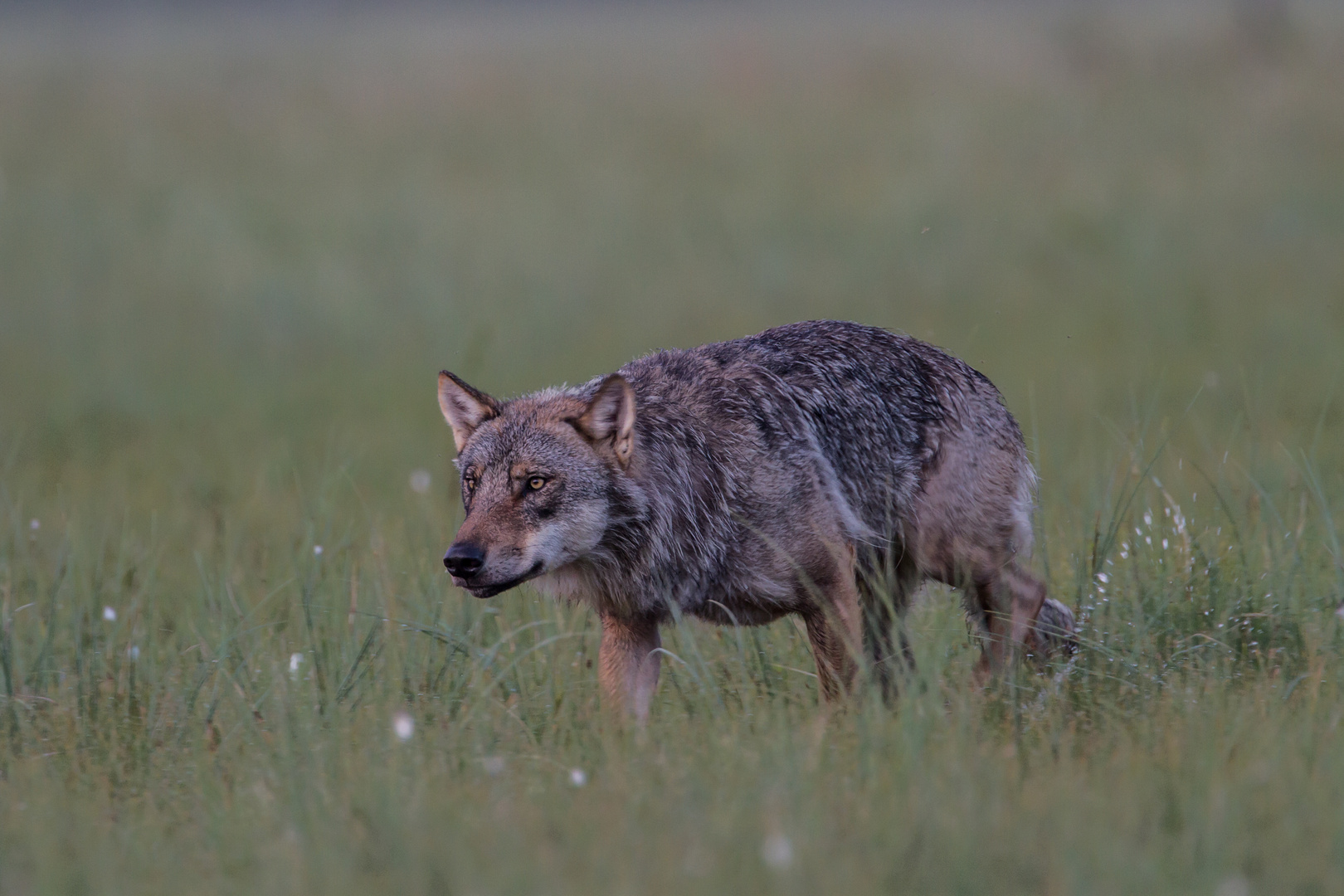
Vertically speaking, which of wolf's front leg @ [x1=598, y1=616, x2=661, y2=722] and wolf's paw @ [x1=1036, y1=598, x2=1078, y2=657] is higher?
wolf's front leg @ [x1=598, y1=616, x2=661, y2=722]

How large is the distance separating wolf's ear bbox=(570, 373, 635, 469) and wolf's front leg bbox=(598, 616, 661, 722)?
0.61 metres

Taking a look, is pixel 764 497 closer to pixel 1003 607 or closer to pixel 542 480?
pixel 542 480

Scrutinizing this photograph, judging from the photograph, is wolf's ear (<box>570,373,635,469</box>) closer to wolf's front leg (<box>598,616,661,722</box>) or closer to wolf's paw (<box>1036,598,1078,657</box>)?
wolf's front leg (<box>598,616,661,722</box>)

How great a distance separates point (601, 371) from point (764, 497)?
704cm

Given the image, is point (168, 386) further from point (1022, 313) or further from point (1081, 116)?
point (1081, 116)

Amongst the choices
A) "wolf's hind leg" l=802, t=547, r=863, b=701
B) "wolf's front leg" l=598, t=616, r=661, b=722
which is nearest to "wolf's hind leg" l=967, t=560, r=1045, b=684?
"wolf's hind leg" l=802, t=547, r=863, b=701

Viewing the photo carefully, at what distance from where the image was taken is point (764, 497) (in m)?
5.16

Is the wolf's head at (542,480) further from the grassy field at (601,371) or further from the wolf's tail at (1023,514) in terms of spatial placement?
the wolf's tail at (1023,514)

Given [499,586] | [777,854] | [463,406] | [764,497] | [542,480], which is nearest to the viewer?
[777,854]

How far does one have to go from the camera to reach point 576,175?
695 inches

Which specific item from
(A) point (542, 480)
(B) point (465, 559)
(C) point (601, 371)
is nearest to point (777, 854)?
(B) point (465, 559)

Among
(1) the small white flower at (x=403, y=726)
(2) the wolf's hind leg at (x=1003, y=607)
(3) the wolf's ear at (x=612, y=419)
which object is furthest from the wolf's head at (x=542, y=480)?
(2) the wolf's hind leg at (x=1003, y=607)

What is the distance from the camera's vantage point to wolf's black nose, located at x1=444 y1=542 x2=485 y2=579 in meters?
4.52

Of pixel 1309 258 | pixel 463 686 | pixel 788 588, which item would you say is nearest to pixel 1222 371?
pixel 1309 258
